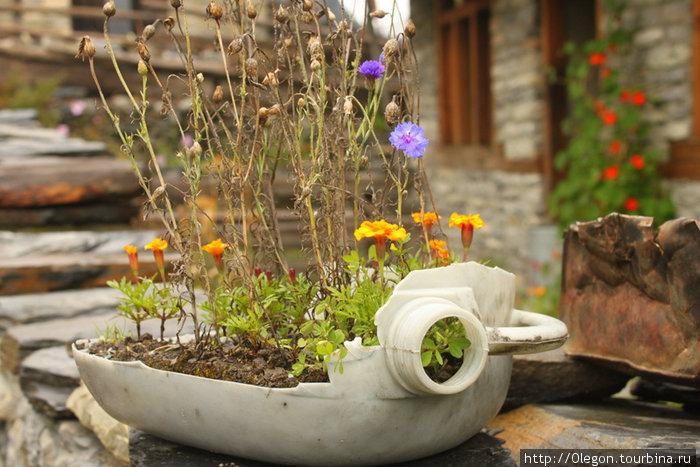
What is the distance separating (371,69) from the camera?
1.44 meters

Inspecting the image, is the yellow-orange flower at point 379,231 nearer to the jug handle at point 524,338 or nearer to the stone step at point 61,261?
the jug handle at point 524,338

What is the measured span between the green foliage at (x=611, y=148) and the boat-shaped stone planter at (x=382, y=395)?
3632 millimetres

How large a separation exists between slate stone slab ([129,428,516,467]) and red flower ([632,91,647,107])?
3772 mm

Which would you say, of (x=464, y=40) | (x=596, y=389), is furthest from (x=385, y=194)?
(x=464, y=40)

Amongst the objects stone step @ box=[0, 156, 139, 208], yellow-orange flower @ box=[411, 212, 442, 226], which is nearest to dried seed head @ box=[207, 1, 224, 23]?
yellow-orange flower @ box=[411, 212, 442, 226]

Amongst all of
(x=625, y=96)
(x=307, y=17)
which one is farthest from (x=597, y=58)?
(x=307, y=17)

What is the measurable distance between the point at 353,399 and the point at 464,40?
7.02m

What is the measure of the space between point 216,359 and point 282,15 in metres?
0.69

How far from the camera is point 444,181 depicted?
321 inches

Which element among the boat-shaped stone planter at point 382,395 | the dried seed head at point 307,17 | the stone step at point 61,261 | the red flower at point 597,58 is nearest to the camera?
the boat-shaped stone planter at point 382,395

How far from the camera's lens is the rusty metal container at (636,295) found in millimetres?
1399

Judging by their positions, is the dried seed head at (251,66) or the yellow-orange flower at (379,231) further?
the dried seed head at (251,66)

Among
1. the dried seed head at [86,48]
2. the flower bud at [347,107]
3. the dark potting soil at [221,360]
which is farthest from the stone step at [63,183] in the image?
the flower bud at [347,107]

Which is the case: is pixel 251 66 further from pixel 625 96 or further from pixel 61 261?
pixel 625 96
